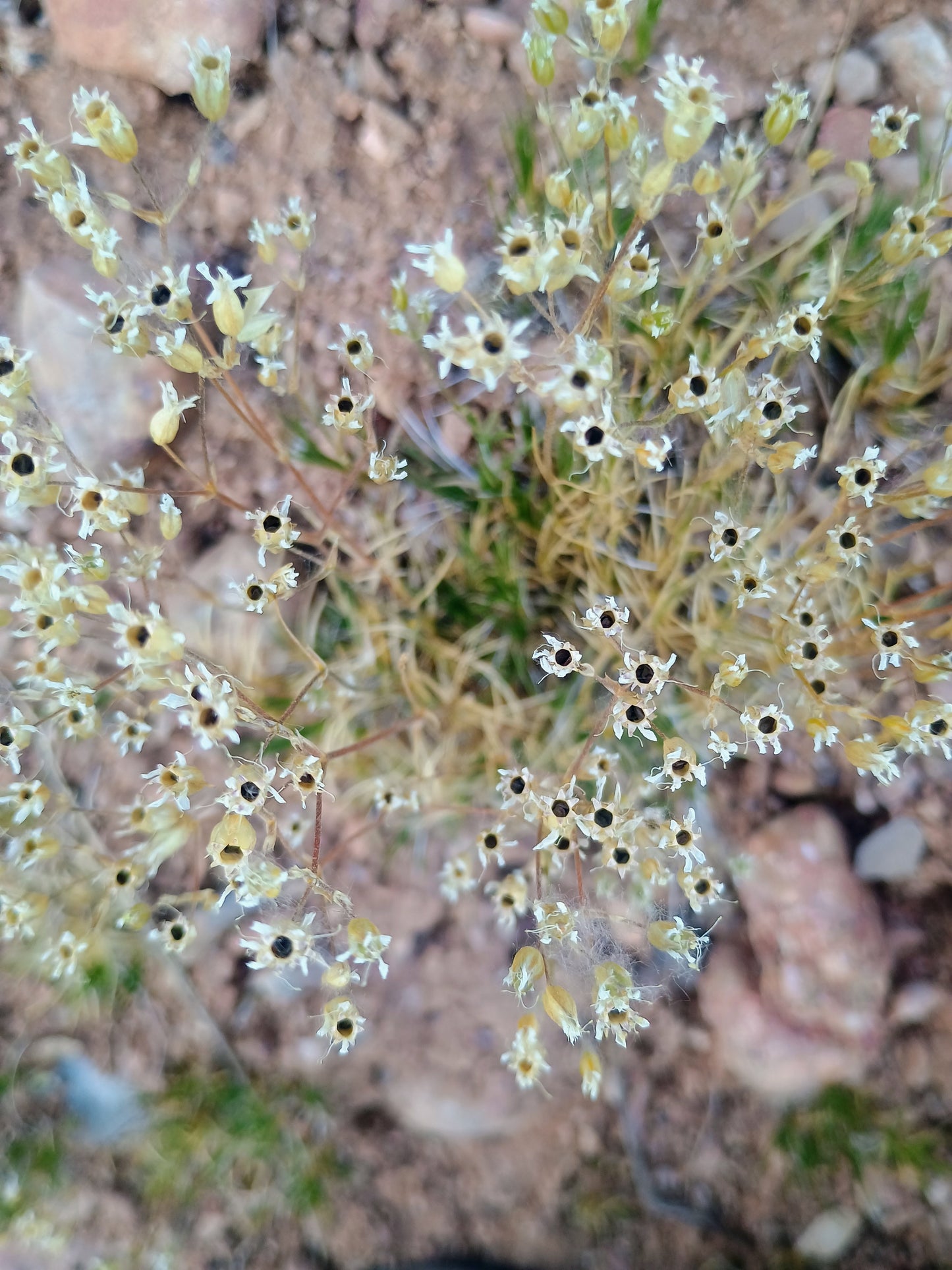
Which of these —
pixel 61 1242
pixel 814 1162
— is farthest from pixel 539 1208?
pixel 61 1242

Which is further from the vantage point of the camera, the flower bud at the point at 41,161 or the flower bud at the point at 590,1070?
the flower bud at the point at 590,1070

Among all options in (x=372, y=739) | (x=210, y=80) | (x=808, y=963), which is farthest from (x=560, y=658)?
(x=808, y=963)

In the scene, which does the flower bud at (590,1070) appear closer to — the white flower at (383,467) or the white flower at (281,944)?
the white flower at (281,944)

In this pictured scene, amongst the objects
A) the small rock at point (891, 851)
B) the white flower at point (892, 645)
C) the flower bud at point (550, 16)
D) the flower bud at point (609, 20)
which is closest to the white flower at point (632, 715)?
the white flower at point (892, 645)

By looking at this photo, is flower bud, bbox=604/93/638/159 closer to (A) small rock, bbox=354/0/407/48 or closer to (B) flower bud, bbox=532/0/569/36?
(B) flower bud, bbox=532/0/569/36

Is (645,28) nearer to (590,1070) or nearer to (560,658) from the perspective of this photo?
(560,658)

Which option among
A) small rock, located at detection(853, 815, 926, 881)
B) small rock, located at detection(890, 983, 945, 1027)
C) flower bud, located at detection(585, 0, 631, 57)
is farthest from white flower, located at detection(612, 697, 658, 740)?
small rock, located at detection(890, 983, 945, 1027)

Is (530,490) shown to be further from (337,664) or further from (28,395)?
(28,395)
